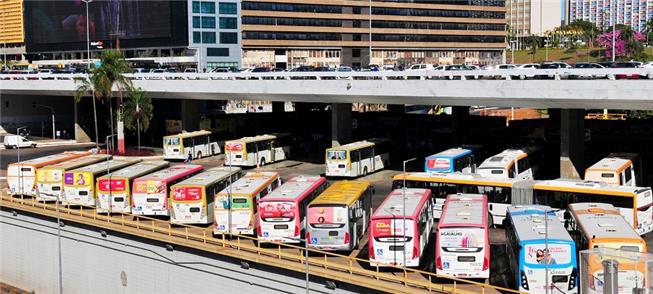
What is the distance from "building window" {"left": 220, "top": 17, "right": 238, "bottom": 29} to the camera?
133125 millimetres

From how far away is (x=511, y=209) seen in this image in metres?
31.8

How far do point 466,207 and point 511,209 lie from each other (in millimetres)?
2354

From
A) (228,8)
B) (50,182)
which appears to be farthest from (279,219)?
(228,8)

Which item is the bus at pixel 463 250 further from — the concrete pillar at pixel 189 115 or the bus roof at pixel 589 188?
the concrete pillar at pixel 189 115

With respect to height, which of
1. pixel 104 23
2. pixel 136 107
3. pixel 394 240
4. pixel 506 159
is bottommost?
pixel 394 240

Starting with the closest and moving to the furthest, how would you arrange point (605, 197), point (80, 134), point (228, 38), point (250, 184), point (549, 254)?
point (549, 254) → point (605, 197) → point (250, 184) → point (80, 134) → point (228, 38)

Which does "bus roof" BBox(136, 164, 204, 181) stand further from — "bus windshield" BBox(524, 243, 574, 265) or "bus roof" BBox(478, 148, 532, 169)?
"bus windshield" BBox(524, 243, 574, 265)

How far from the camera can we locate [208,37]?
132 meters

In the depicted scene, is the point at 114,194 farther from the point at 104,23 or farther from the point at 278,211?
the point at 104,23

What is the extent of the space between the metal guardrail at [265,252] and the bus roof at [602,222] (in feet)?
13.2

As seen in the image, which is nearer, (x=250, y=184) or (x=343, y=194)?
(x=343, y=194)

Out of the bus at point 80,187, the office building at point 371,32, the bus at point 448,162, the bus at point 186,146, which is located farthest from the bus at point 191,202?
the office building at point 371,32

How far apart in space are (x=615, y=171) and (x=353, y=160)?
19028 mm

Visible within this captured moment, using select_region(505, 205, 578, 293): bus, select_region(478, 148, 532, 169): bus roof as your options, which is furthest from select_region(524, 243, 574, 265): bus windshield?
select_region(478, 148, 532, 169): bus roof
